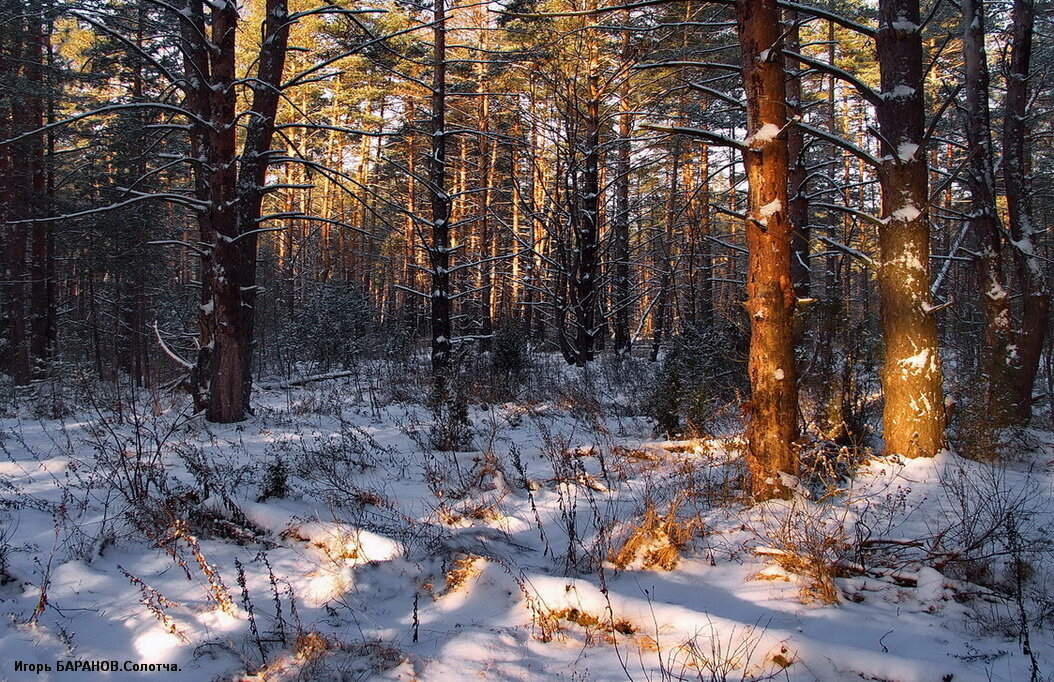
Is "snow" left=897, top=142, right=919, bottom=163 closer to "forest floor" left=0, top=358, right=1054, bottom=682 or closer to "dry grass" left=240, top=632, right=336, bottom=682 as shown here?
"forest floor" left=0, top=358, right=1054, bottom=682

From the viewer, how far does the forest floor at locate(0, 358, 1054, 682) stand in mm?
2342

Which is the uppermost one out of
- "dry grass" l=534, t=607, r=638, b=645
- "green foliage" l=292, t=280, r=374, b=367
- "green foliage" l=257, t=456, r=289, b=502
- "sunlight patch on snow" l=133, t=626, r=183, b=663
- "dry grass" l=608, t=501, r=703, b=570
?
"green foliage" l=292, t=280, r=374, b=367

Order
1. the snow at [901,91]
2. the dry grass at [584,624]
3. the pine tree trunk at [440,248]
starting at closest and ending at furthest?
the dry grass at [584,624]
the snow at [901,91]
the pine tree trunk at [440,248]

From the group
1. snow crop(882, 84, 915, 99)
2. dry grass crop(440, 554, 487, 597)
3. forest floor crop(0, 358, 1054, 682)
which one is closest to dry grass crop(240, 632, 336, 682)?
Result: forest floor crop(0, 358, 1054, 682)

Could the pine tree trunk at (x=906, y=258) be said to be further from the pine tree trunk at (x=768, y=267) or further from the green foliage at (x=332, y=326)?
the green foliage at (x=332, y=326)

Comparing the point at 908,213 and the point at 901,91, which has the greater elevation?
the point at 901,91

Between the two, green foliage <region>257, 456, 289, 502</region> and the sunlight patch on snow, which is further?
green foliage <region>257, 456, 289, 502</region>

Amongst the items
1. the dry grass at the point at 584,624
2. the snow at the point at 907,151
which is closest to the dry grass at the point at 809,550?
the dry grass at the point at 584,624

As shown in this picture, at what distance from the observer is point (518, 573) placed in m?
3.02

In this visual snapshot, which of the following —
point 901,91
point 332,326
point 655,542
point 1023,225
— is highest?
point 901,91

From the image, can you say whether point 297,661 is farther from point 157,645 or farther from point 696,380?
point 696,380

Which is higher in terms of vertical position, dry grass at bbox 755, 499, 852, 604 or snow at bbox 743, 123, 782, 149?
snow at bbox 743, 123, 782, 149

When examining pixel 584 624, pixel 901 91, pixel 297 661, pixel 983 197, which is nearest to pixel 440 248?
pixel 901 91

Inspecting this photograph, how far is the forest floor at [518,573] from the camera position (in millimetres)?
2342
